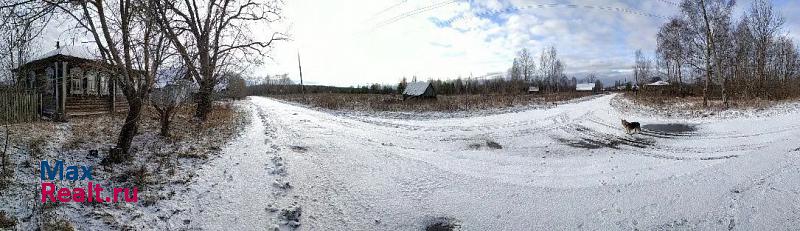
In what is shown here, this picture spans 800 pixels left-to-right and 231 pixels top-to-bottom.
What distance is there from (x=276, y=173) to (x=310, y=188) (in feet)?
3.82

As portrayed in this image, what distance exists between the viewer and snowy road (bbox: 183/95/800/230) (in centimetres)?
521

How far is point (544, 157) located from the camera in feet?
30.4

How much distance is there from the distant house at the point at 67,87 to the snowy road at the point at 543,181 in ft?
27.3

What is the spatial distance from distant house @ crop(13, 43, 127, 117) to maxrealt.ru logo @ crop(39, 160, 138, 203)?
30.9 ft

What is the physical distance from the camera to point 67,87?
53.9ft

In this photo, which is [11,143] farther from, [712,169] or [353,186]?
[712,169]

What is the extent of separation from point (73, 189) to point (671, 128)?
16.6m

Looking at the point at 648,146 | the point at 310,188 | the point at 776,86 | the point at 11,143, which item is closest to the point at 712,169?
the point at 648,146

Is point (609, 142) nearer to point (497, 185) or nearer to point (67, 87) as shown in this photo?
point (497, 185)

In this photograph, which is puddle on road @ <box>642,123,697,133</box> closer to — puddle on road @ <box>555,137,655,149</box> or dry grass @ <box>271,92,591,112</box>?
puddle on road @ <box>555,137,655,149</box>

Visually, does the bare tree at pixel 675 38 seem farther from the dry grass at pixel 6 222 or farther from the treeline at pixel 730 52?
the dry grass at pixel 6 222

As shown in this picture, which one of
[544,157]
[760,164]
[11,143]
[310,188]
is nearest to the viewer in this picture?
[310,188]

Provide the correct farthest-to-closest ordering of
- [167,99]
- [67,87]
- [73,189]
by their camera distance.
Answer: [67,87], [167,99], [73,189]

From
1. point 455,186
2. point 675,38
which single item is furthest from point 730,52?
point 455,186
